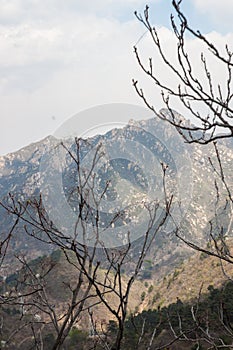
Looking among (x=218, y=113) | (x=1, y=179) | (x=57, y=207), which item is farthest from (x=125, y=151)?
(x=218, y=113)

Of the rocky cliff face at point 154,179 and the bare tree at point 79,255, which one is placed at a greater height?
the rocky cliff face at point 154,179

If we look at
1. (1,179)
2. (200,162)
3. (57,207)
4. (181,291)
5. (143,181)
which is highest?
(1,179)

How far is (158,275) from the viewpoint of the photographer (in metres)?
71.7

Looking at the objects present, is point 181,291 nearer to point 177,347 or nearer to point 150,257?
point 177,347

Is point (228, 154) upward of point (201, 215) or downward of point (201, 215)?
upward

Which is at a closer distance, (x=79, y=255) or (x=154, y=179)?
(x=79, y=255)

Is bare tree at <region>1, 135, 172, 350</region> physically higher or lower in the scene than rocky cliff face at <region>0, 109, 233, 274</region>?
lower

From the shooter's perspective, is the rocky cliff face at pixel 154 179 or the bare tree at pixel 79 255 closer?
the bare tree at pixel 79 255

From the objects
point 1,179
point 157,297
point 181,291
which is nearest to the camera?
point 181,291

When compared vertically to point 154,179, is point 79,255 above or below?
below

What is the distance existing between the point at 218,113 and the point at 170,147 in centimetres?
9679

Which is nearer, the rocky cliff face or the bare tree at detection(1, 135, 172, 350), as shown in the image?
the bare tree at detection(1, 135, 172, 350)

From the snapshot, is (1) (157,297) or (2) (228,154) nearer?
(1) (157,297)

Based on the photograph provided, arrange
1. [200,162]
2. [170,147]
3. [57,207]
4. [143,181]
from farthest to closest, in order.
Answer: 1. [200,162]
2. [170,147]
3. [143,181]
4. [57,207]
